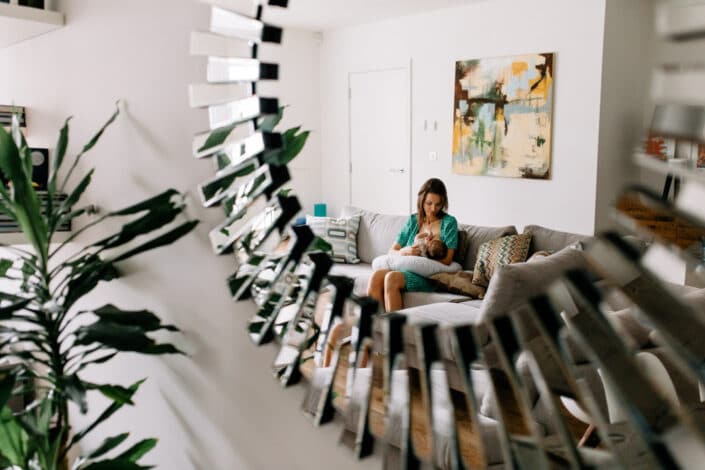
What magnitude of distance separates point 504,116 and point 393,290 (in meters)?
2.91

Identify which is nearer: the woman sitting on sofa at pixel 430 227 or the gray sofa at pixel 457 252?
the gray sofa at pixel 457 252

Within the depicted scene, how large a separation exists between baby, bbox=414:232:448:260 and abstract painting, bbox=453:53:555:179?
1.56 meters

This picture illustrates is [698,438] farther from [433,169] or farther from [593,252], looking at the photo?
[433,169]

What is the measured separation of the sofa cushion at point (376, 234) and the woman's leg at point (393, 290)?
5.82 feet

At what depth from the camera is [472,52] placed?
4.56 metres

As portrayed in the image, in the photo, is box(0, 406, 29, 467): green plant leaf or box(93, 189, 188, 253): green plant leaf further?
box(0, 406, 29, 467): green plant leaf

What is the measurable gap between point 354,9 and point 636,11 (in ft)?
15.2

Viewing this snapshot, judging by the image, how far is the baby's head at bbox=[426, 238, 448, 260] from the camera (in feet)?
9.35

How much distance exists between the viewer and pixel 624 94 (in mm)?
225

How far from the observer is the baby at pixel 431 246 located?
9.37ft

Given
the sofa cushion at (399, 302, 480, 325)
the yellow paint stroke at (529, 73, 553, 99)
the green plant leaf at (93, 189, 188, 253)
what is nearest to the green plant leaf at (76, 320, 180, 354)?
the green plant leaf at (93, 189, 188, 253)

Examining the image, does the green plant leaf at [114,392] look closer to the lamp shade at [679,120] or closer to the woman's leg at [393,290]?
the lamp shade at [679,120]

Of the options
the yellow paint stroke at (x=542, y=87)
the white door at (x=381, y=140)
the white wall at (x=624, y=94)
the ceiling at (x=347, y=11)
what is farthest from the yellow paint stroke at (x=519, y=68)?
the white wall at (x=624, y=94)

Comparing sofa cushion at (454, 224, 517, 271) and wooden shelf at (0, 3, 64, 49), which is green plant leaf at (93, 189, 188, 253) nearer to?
wooden shelf at (0, 3, 64, 49)
